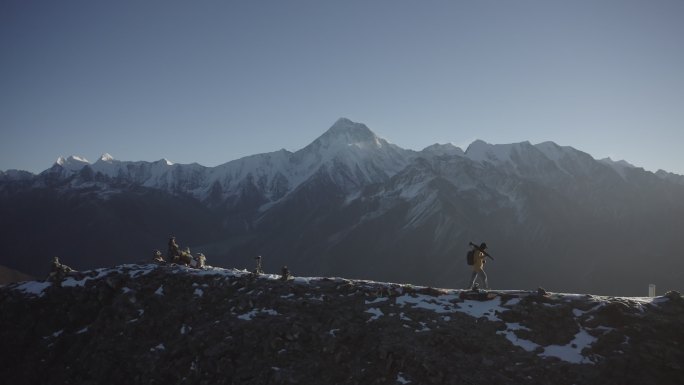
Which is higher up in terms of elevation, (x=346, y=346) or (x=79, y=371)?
(x=346, y=346)

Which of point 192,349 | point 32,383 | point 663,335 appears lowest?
point 32,383

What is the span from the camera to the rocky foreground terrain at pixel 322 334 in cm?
2061

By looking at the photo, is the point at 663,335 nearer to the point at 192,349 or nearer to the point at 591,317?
the point at 591,317

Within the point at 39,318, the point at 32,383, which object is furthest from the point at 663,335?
the point at 39,318

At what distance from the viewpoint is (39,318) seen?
29.0 metres

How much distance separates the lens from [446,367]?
20.8 metres

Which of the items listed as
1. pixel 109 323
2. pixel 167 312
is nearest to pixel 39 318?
pixel 109 323

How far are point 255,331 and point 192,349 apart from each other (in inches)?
132

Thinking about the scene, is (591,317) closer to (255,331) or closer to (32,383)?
(255,331)

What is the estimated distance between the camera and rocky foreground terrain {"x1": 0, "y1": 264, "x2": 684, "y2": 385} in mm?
20609

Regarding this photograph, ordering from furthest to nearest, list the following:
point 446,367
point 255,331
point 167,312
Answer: point 167,312, point 255,331, point 446,367

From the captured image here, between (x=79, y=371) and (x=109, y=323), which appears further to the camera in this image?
(x=109, y=323)

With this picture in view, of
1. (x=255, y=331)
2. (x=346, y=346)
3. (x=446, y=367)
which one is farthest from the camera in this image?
→ (x=255, y=331)

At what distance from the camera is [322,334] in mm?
23625
